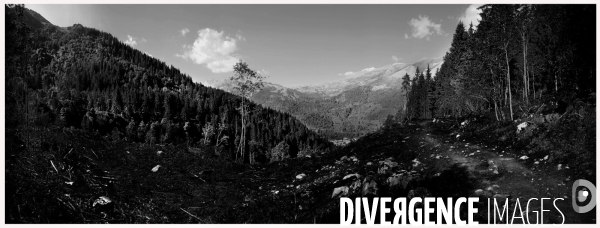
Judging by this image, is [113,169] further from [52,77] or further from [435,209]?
[52,77]

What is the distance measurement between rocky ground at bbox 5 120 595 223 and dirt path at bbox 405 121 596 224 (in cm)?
3

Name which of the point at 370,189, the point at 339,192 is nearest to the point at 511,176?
the point at 370,189

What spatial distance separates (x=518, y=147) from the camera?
1340cm

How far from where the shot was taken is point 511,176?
9.93 metres

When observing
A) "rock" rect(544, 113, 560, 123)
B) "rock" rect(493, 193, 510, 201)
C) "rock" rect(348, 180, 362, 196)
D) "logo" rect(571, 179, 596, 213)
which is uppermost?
"rock" rect(544, 113, 560, 123)

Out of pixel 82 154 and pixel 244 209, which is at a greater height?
pixel 82 154

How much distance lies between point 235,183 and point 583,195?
486 inches

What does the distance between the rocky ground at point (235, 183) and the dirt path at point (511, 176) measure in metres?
0.03

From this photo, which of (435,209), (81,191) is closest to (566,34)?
(435,209)

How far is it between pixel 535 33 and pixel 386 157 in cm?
1694

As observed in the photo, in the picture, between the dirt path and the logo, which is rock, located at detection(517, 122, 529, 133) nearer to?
the dirt path

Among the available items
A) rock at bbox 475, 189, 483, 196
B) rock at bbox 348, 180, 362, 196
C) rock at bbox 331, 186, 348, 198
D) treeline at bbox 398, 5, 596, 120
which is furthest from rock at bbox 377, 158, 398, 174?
treeline at bbox 398, 5, 596, 120

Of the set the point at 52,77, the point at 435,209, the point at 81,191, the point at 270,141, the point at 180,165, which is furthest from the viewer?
the point at 52,77

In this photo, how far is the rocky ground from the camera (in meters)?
8.44
